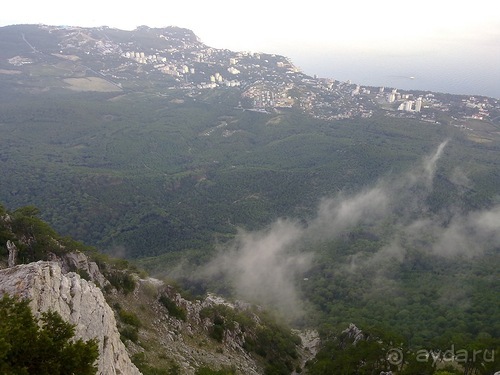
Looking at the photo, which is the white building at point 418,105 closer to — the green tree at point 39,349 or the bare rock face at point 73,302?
the bare rock face at point 73,302

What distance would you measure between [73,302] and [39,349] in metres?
7.60

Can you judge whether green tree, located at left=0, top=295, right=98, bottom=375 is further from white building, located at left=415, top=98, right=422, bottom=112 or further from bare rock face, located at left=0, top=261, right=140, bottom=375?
white building, located at left=415, top=98, right=422, bottom=112

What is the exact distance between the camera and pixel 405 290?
6397 cm

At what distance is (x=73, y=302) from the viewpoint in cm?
1905

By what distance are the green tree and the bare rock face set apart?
12.9ft

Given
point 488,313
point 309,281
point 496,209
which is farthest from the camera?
point 496,209

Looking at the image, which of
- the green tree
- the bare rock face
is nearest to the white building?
the bare rock face

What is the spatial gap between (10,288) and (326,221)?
3750 inches

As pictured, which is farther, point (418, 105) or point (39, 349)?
point (418, 105)

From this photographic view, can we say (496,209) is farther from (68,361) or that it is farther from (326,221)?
(68,361)

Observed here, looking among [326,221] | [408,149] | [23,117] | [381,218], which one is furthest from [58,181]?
[408,149]

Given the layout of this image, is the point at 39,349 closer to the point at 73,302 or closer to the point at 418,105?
the point at 73,302

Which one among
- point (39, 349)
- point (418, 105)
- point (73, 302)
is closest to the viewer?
point (39, 349)

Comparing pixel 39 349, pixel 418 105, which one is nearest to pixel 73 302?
pixel 39 349
